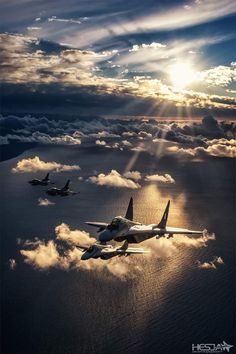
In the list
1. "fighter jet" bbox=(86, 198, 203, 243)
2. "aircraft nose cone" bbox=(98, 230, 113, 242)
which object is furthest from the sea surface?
"aircraft nose cone" bbox=(98, 230, 113, 242)

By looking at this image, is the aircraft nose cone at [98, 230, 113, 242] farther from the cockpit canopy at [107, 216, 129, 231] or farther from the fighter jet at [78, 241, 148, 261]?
the fighter jet at [78, 241, 148, 261]

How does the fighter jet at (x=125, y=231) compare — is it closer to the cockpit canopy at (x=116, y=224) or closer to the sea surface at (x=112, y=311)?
the cockpit canopy at (x=116, y=224)

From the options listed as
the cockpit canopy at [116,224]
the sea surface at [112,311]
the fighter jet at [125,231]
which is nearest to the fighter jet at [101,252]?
the fighter jet at [125,231]

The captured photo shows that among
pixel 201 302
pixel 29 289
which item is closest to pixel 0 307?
pixel 29 289

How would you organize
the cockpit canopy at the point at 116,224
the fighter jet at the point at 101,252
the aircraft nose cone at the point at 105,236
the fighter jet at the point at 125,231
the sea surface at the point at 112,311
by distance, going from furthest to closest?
the sea surface at the point at 112,311, the fighter jet at the point at 101,252, the cockpit canopy at the point at 116,224, the fighter jet at the point at 125,231, the aircraft nose cone at the point at 105,236

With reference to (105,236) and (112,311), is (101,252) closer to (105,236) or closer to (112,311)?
(105,236)

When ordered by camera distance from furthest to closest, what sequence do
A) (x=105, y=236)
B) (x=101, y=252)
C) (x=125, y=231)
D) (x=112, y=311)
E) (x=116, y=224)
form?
(x=112, y=311) → (x=101, y=252) → (x=125, y=231) → (x=116, y=224) → (x=105, y=236)

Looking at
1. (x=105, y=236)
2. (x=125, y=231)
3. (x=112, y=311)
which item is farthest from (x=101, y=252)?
(x=112, y=311)

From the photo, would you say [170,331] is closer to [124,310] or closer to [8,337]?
[124,310]

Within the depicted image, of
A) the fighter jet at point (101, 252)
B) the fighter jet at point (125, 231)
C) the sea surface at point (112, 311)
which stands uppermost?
the fighter jet at point (125, 231)
